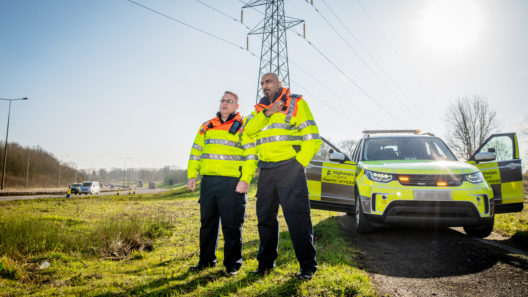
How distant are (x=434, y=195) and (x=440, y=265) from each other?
941 mm

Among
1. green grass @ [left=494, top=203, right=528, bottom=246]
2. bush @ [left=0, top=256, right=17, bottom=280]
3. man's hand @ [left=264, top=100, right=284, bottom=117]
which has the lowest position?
bush @ [left=0, top=256, right=17, bottom=280]

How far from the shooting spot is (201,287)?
101 inches

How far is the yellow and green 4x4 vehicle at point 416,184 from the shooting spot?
3791mm

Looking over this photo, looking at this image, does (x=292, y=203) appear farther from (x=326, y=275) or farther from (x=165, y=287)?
(x=165, y=287)

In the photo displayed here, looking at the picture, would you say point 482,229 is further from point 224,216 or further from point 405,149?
point 224,216

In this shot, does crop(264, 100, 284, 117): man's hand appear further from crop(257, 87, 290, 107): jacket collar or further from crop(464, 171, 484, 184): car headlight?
crop(464, 171, 484, 184): car headlight

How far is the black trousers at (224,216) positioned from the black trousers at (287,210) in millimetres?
284

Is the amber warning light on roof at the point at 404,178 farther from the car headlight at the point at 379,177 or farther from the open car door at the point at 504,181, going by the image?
the open car door at the point at 504,181

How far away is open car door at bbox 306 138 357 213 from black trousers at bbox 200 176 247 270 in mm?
2398

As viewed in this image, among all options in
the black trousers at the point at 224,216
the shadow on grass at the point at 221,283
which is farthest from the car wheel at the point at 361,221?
the black trousers at the point at 224,216

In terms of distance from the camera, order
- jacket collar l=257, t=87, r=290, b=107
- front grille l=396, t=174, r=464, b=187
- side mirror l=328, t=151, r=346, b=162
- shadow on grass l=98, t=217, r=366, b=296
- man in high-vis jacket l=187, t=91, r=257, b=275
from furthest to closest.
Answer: side mirror l=328, t=151, r=346, b=162
front grille l=396, t=174, r=464, b=187
man in high-vis jacket l=187, t=91, r=257, b=275
jacket collar l=257, t=87, r=290, b=107
shadow on grass l=98, t=217, r=366, b=296

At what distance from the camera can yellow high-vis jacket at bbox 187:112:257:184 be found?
10.1 feet

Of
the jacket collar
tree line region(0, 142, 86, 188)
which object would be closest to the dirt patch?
the jacket collar

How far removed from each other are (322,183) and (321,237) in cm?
99
